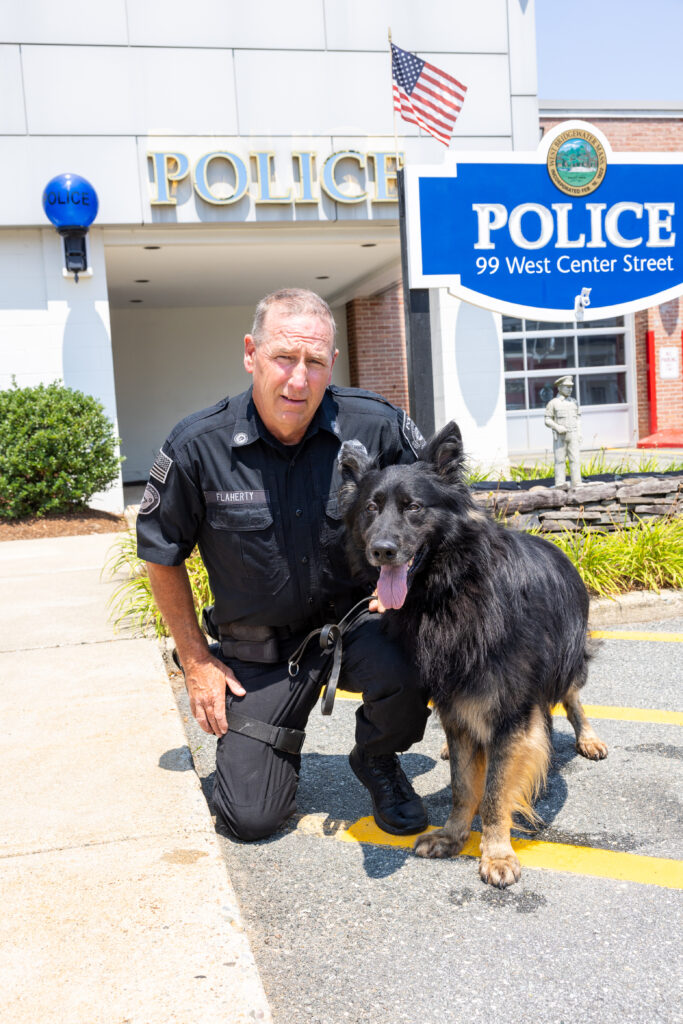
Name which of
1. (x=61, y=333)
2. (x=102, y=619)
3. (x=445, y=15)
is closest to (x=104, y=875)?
(x=102, y=619)

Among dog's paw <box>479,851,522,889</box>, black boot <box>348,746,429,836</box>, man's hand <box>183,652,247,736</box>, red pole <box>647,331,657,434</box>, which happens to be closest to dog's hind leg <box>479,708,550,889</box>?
dog's paw <box>479,851,522,889</box>

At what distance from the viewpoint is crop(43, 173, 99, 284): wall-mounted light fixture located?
34.3 feet

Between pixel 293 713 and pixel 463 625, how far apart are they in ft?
2.71

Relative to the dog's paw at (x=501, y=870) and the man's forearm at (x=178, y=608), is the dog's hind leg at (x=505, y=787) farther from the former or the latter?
the man's forearm at (x=178, y=608)

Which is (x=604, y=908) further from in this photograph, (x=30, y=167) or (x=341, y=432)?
(x=30, y=167)

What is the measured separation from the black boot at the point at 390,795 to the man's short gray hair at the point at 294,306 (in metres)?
1.56

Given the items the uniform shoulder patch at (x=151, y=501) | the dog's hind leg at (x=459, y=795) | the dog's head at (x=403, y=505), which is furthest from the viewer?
the uniform shoulder patch at (x=151, y=501)

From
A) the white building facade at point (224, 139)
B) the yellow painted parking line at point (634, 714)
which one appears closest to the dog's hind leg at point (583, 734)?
the yellow painted parking line at point (634, 714)

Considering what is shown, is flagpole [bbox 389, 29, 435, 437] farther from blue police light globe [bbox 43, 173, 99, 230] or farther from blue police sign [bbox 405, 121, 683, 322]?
blue police light globe [bbox 43, 173, 99, 230]

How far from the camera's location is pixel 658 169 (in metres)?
7.43

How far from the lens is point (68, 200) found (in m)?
10.5

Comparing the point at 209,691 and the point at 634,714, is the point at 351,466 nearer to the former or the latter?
the point at 209,691

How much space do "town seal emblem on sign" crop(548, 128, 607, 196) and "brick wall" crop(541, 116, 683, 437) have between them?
903cm

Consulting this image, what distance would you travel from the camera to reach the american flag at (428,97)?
25.6ft
